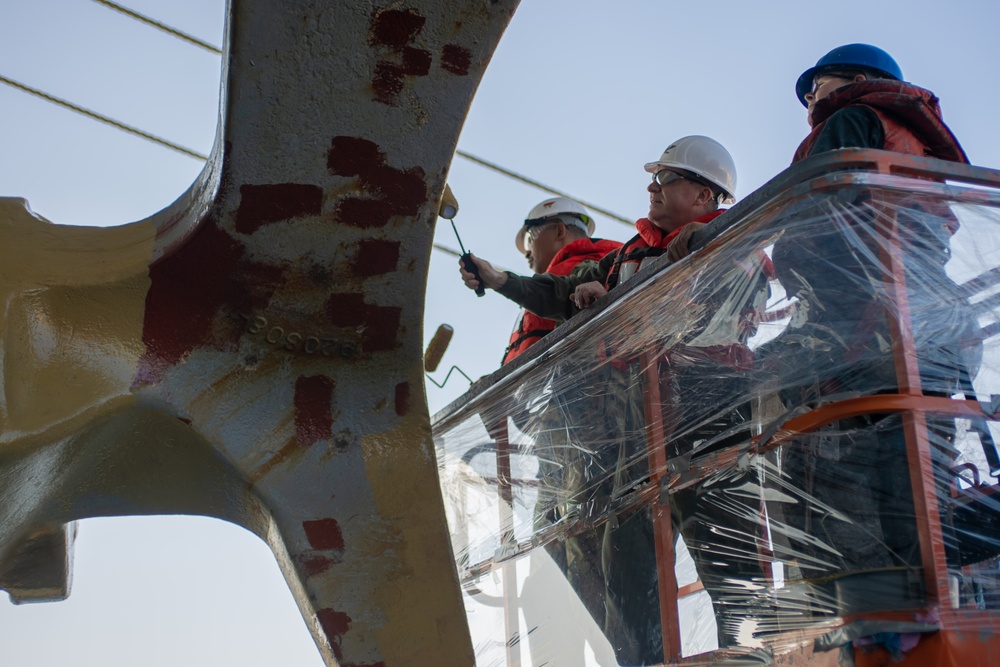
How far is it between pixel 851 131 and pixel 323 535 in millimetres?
1651

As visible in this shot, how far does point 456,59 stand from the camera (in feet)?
6.31

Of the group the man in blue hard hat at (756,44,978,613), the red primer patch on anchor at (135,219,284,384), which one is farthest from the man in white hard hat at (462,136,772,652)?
the red primer patch on anchor at (135,219,284,384)

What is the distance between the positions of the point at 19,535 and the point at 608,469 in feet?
4.82

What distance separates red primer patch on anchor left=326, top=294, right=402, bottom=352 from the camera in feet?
7.20

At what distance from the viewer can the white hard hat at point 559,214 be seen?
514 cm

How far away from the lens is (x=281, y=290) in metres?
2.17

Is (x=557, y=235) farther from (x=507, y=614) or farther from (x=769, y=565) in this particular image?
(x=769, y=565)

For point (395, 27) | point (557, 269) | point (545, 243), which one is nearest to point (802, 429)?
point (395, 27)

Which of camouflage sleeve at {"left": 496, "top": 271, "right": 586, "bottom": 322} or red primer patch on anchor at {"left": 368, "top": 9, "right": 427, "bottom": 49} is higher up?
camouflage sleeve at {"left": 496, "top": 271, "right": 586, "bottom": 322}

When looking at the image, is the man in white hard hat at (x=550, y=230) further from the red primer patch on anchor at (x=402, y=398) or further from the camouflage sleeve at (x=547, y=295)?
the red primer patch on anchor at (x=402, y=398)

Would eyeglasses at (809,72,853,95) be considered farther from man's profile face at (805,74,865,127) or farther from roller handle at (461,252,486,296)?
roller handle at (461,252,486,296)

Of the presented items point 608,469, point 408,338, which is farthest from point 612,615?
point 408,338

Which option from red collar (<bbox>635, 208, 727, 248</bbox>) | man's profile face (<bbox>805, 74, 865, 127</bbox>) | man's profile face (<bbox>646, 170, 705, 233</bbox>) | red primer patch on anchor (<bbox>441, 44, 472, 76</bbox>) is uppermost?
man's profile face (<bbox>805, 74, 865, 127</bbox>)

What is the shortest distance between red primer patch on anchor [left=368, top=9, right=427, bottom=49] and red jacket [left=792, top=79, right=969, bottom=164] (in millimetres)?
1255
